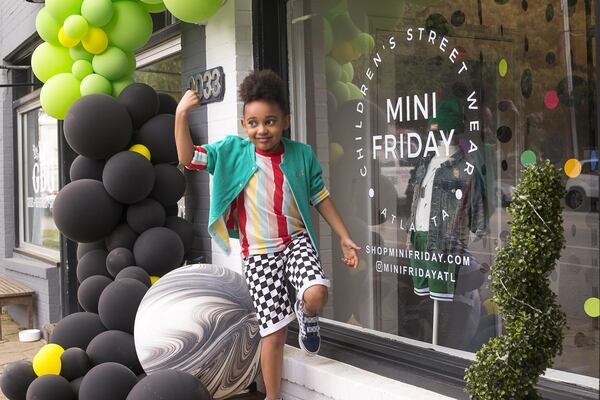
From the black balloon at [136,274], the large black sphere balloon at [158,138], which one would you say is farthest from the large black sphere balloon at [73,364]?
the large black sphere balloon at [158,138]

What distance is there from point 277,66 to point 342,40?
49 centimetres

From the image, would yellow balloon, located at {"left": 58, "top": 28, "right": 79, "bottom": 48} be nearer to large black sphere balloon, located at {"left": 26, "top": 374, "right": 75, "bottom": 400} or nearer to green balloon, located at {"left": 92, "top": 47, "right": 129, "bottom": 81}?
green balloon, located at {"left": 92, "top": 47, "right": 129, "bottom": 81}

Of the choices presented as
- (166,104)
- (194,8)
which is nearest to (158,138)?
(166,104)

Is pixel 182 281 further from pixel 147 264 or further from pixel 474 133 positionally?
pixel 474 133

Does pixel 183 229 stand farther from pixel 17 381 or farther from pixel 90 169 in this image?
pixel 17 381

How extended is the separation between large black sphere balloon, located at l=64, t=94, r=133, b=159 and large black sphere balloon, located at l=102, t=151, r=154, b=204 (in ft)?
0.30

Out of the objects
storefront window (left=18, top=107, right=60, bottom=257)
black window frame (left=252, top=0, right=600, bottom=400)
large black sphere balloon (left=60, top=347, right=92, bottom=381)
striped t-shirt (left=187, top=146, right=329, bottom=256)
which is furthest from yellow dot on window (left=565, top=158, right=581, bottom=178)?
storefront window (left=18, top=107, right=60, bottom=257)

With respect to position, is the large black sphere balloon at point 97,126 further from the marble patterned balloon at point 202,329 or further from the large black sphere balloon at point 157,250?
the marble patterned balloon at point 202,329

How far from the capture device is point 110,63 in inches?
184

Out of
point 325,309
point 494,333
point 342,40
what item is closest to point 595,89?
point 494,333

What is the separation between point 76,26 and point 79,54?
0.92ft

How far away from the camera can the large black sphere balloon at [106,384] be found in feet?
12.0

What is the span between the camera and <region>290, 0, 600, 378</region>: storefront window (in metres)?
2.97

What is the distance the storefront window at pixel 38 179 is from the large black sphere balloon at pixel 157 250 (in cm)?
359
